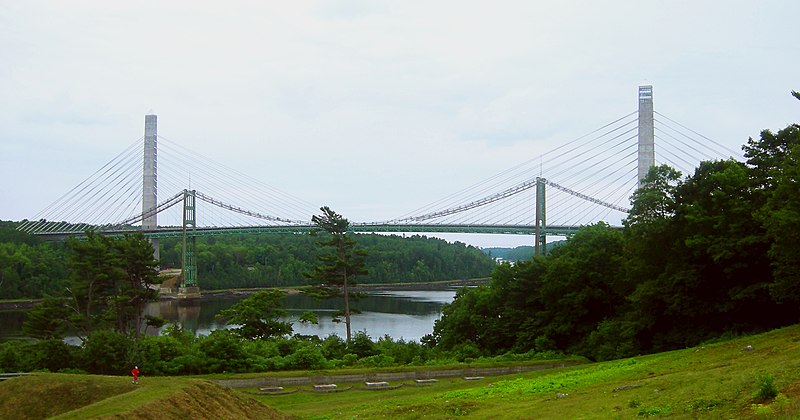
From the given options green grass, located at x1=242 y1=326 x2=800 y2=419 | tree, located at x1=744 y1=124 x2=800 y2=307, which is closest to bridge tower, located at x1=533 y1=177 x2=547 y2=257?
tree, located at x1=744 y1=124 x2=800 y2=307

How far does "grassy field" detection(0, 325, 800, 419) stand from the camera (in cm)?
1066

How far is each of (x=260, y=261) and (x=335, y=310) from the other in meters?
43.9

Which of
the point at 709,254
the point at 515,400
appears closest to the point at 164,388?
the point at 515,400

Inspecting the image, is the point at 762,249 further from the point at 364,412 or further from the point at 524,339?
the point at 364,412

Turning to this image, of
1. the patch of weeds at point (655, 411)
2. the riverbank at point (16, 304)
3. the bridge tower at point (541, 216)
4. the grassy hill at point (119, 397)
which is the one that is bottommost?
the riverbank at point (16, 304)

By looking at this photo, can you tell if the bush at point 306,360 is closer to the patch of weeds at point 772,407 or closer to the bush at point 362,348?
the bush at point 362,348

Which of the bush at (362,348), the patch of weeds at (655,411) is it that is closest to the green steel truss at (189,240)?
the bush at (362,348)

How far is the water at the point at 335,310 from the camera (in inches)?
1982

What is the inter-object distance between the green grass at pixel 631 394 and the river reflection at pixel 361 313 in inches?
1019

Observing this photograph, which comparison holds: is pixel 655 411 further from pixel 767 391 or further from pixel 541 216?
pixel 541 216

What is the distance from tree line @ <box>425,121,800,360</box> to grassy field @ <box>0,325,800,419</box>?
168 inches

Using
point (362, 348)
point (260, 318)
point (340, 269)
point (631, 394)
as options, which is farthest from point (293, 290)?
point (631, 394)

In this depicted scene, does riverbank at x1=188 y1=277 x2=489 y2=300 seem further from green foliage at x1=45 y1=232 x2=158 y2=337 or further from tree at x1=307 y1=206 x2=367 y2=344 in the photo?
green foliage at x1=45 y1=232 x2=158 y2=337

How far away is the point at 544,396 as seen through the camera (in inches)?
593
